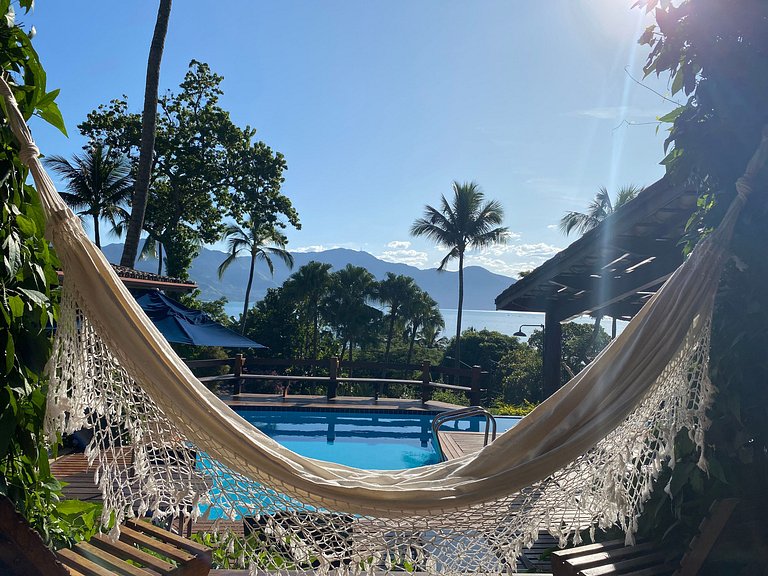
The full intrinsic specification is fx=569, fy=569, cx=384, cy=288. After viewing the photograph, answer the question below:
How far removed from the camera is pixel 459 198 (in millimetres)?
16906

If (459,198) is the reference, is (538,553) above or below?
below

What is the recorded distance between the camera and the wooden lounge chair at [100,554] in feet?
3.53

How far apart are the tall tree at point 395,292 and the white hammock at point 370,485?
58.8 ft

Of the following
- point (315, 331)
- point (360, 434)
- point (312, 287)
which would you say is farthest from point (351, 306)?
point (360, 434)

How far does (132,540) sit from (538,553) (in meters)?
1.63

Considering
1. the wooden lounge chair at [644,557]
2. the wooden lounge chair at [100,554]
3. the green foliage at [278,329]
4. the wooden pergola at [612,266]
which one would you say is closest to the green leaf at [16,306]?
the wooden lounge chair at [100,554]

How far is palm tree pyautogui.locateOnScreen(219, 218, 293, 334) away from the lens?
15930 millimetres

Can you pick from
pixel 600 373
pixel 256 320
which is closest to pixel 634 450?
pixel 600 373

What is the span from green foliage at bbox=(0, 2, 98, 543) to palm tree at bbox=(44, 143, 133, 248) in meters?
12.8

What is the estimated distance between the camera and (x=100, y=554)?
1.35 m

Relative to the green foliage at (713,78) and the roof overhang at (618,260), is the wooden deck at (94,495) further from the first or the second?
the green foliage at (713,78)

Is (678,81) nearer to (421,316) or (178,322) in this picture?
(178,322)

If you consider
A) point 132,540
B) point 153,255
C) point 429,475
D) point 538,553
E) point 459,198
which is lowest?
point 538,553

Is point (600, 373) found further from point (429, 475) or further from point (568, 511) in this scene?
point (429, 475)
